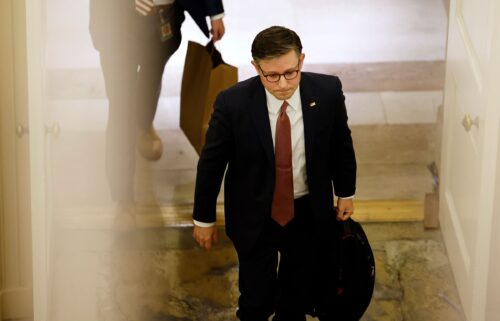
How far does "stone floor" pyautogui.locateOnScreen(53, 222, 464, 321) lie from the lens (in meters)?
5.32

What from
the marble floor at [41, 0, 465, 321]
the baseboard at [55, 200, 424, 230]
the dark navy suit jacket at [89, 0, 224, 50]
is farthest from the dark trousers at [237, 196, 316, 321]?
the dark navy suit jacket at [89, 0, 224, 50]

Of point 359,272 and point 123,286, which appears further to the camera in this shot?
point 123,286

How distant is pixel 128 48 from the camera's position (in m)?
5.79

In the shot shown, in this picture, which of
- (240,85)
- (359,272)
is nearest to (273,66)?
(240,85)

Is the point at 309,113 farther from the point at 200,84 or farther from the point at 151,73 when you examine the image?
the point at 151,73

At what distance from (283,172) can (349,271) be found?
541 millimetres

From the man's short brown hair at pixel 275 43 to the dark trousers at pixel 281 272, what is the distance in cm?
69

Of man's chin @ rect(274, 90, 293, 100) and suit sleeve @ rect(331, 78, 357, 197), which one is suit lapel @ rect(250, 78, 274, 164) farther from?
suit sleeve @ rect(331, 78, 357, 197)

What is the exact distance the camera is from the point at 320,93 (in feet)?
14.6

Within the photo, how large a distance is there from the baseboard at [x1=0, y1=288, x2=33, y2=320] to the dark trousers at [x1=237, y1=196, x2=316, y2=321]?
1.10 m

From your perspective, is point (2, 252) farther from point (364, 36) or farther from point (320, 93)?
point (364, 36)

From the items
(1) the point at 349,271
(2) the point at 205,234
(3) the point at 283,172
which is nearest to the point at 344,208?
(1) the point at 349,271

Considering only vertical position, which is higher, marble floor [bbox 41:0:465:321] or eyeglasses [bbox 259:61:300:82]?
eyeglasses [bbox 259:61:300:82]

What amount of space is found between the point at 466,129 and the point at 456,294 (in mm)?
926
